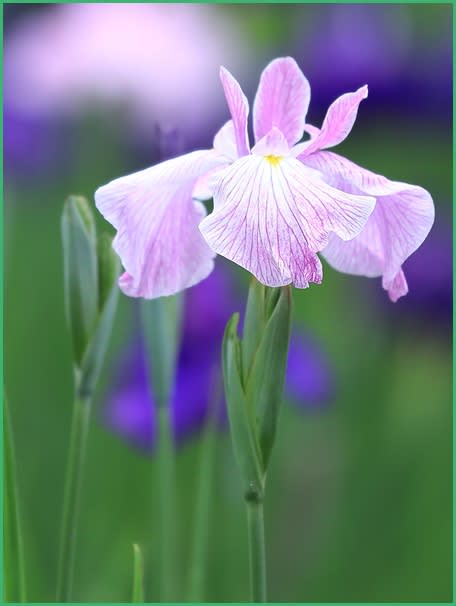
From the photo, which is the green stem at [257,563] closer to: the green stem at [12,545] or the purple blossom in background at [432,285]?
the green stem at [12,545]

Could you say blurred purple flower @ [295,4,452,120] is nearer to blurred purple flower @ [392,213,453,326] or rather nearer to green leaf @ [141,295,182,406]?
blurred purple flower @ [392,213,453,326]

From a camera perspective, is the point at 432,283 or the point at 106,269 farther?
the point at 432,283

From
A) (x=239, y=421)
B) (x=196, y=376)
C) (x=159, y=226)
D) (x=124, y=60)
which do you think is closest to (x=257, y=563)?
(x=239, y=421)

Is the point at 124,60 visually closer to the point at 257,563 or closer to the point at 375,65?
the point at 375,65

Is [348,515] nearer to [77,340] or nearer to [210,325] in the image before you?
[210,325]

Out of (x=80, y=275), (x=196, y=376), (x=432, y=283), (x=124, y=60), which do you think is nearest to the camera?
(x=80, y=275)

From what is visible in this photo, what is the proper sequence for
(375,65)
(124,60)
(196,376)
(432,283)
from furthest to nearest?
(124,60) → (375,65) → (432,283) → (196,376)

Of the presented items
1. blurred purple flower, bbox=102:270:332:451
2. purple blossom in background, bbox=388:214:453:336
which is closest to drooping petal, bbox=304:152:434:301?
blurred purple flower, bbox=102:270:332:451

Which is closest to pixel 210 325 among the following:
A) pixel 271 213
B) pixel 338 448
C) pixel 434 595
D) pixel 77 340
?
pixel 338 448
